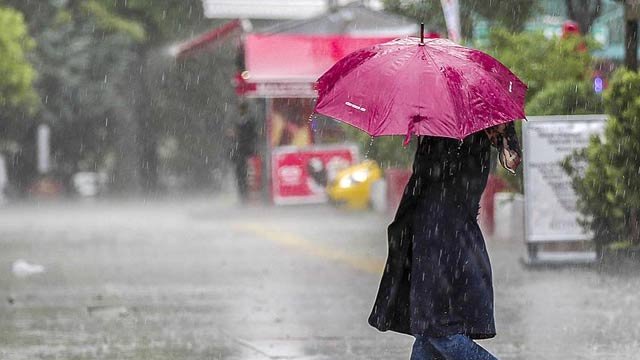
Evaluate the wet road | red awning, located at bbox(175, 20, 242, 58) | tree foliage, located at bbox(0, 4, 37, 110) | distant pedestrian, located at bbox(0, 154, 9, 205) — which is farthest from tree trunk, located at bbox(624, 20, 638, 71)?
tree foliage, located at bbox(0, 4, 37, 110)

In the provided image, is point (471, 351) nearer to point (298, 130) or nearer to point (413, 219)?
point (413, 219)

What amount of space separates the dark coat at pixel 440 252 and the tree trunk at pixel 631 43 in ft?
25.0

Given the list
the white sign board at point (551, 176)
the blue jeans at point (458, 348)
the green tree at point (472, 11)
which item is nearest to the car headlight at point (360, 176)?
the green tree at point (472, 11)

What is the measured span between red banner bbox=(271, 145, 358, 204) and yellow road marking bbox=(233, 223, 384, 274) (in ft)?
15.2

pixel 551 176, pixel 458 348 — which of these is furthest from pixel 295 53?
pixel 458 348

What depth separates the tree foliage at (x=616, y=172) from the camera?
1294cm

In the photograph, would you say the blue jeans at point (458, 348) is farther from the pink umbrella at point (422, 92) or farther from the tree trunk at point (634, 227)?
the tree trunk at point (634, 227)

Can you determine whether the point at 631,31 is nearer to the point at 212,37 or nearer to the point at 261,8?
the point at 212,37

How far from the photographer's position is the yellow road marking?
48.7ft

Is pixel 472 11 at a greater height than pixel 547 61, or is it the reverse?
pixel 472 11

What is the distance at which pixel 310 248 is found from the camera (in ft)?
56.4

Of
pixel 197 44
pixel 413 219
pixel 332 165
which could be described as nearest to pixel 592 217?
pixel 413 219

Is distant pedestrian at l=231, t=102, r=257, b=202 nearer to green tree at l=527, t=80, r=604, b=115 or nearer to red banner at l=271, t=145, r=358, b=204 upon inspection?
red banner at l=271, t=145, r=358, b=204

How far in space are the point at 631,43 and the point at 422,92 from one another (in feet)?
26.4
